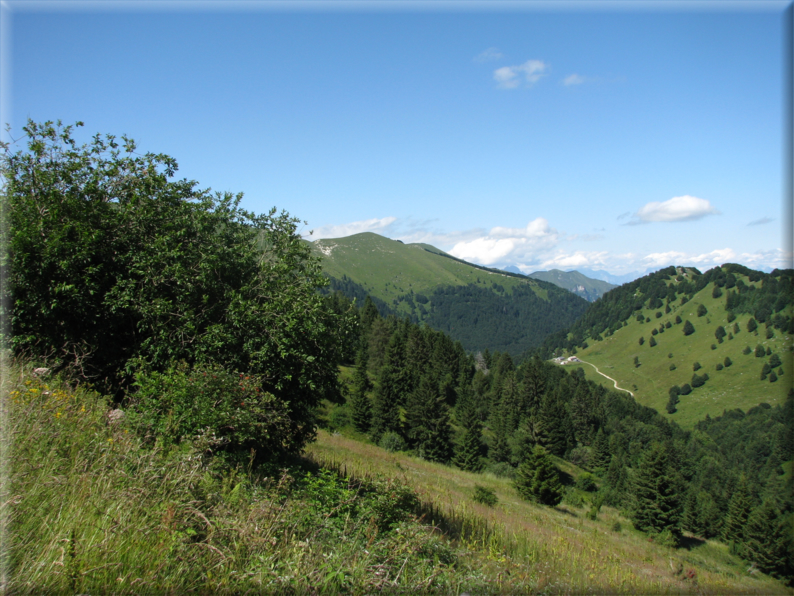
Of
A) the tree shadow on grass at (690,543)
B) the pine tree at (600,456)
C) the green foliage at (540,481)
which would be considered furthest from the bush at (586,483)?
the green foliage at (540,481)

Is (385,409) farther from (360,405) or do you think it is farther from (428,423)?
(428,423)

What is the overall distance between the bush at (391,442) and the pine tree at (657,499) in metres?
35.2

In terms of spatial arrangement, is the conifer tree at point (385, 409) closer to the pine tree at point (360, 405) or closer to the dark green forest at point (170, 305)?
the pine tree at point (360, 405)

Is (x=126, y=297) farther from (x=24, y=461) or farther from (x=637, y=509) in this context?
(x=637, y=509)

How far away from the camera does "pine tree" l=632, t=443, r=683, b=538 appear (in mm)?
59875

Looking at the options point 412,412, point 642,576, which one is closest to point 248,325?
point 642,576

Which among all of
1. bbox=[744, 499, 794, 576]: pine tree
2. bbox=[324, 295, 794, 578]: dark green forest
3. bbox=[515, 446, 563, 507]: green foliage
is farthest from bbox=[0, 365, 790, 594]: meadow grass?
bbox=[744, 499, 794, 576]: pine tree

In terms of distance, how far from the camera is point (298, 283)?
47.9 feet

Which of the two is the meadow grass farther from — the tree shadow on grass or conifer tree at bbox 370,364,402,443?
the tree shadow on grass

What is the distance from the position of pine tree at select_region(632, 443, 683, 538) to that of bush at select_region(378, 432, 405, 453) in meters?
35.2

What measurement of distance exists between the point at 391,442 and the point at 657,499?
39186 millimetres

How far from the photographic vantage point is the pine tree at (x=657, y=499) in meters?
59.9

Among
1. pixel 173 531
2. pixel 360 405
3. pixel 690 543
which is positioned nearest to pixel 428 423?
pixel 360 405

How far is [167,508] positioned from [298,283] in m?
10.5
